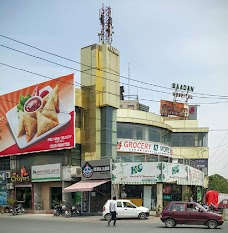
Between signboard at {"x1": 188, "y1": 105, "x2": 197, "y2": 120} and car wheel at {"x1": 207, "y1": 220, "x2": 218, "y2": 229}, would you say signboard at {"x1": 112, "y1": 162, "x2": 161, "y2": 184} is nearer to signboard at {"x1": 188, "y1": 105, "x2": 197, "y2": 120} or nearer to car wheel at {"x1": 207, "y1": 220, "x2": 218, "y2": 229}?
car wheel at {"x1": 207, "y1": 220, "x2": 218, "y2": 229}

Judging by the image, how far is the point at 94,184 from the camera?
3394 centimetres

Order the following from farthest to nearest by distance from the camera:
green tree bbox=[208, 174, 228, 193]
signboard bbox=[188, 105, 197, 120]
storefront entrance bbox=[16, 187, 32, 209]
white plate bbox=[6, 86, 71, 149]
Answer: green tree bbox=[208, 174, 228, 193], signboard bbox=[188, 105, 197, 120], storefront entrance bbox=[16, 187, 32, 209], white plate bbox=[6, 86, 71, 149]

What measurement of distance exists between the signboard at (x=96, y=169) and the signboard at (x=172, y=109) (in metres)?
35.1

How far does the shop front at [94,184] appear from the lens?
3478cm

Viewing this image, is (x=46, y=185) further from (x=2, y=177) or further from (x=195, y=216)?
(x=195, y=216)

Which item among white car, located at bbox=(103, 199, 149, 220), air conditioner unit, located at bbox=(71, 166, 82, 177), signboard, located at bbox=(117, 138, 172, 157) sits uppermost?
signboard, located at bbox=(117, 138, 172, 157)

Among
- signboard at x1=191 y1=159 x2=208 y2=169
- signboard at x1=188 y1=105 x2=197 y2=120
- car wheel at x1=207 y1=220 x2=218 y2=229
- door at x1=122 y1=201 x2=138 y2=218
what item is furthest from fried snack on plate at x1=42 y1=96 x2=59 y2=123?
signboard at x1=188 y1=105 x2=197 y2=120

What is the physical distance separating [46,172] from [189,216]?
19.8 metres

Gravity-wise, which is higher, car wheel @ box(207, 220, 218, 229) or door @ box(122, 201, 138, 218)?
car wheel @ box(207, 220, 218, 229)

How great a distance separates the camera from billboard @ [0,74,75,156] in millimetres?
37656

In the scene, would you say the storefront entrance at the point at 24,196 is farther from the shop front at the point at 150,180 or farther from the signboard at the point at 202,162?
the signboard at the point at 202,162

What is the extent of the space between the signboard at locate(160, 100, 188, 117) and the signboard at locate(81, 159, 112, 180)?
115 ft

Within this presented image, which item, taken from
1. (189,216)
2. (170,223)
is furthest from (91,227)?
(189,216)

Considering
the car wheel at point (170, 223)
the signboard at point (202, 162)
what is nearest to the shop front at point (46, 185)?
the car wheel at point (170, 223)
